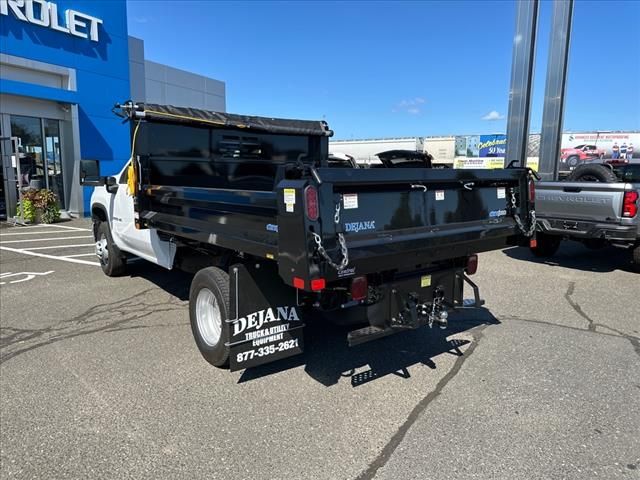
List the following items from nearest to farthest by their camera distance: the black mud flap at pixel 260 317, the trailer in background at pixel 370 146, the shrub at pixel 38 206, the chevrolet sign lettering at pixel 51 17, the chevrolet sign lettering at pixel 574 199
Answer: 1. the black mud flap at pixel 260 317
2. the chevrolet sign lettering at pixel 574 199
3. the chevrolet sign lettering at pixel 51 17
4. the shrub at pixel 38 206
5. the trailer in background at pixel 370 146

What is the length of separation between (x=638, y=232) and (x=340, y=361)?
5715mm

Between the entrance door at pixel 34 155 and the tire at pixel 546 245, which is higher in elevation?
the entrance door at pixel 34 155

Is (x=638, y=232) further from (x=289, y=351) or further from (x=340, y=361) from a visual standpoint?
(x=289, y=351)

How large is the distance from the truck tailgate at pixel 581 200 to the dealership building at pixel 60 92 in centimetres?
1263

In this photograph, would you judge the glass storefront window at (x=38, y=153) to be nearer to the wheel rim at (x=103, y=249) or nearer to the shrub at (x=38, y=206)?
the shrub at (x=38, y=206)

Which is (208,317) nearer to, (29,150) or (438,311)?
(438,311)

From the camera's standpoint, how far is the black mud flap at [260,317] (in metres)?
3.65

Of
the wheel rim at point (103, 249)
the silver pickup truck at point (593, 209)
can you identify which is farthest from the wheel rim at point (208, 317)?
the silver pickup truck at point (593, 209)

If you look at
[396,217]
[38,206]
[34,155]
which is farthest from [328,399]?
[34,155]

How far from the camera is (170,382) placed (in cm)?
382

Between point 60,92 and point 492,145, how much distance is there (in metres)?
33.1

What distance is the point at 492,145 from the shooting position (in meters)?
39.2

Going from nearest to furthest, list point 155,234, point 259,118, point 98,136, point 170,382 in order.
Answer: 1. point 170,382
2. point 155,234
3. point 259,118
4. point 98,136

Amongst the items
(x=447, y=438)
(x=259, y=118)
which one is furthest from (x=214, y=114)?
(x=447, y=438)
